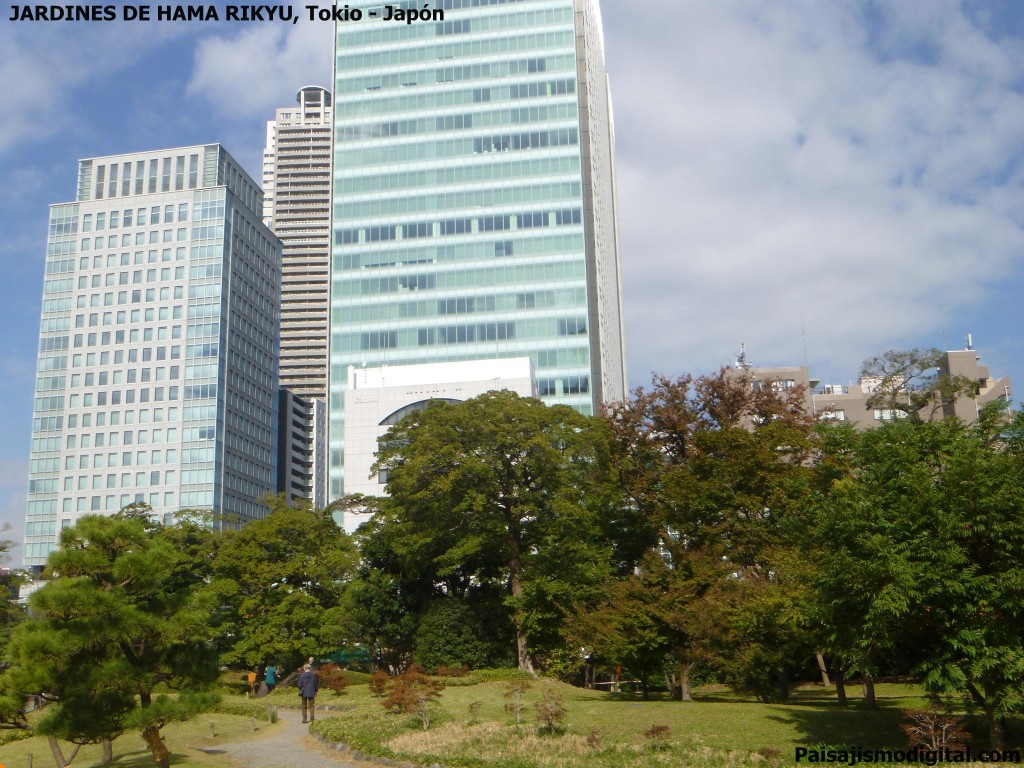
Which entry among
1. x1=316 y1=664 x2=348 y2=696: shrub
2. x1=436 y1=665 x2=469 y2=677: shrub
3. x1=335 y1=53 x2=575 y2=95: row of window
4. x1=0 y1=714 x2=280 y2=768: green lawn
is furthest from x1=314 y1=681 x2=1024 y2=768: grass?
x1=335 y1=53 x2=575 y2=95: row of window

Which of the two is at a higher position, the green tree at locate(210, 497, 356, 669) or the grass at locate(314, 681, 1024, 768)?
the green tree at locate(210, 497, 356, 669)

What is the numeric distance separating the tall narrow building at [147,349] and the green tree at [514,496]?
278ft

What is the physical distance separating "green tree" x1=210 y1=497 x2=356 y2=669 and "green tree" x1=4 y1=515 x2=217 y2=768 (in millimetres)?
26004

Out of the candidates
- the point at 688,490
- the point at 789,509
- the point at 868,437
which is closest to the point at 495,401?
the point at 688,490

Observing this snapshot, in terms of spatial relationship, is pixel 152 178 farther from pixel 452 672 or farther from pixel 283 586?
pixel 452 672

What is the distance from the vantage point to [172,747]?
24781 mm

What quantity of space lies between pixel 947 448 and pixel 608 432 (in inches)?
755

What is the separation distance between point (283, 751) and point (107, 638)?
27.7 feet

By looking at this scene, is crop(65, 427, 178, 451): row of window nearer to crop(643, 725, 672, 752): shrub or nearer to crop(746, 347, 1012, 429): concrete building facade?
Answer: crop(746, 347, 1012, 429): concrete building facade

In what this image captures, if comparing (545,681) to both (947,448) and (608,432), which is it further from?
(947,448)

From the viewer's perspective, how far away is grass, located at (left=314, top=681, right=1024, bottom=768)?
2094 centimetres

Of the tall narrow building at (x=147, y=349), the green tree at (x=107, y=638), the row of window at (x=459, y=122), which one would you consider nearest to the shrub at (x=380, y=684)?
the green tree at (x=107, y=638)

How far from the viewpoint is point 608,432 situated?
40.2m

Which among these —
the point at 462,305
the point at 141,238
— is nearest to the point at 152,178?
the point at 141,238
